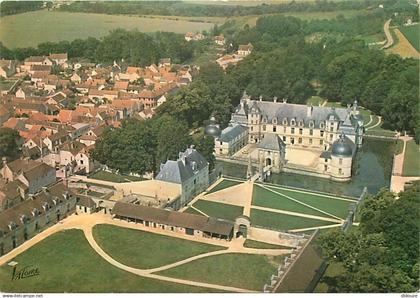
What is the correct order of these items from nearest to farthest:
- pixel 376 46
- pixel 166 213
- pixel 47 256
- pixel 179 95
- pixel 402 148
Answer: pixel 47 256 → pixel 166 213 → pixel 402 148 → pixel 179 95 → pixel 376 46

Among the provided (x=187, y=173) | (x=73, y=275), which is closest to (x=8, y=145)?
(x=187, y=173)

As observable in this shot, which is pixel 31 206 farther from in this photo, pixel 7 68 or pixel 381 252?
pixel 7 68

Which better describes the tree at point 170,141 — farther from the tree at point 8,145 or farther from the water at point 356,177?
the tree at point 8,145

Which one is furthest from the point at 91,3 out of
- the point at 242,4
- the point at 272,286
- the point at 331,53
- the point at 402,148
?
the point at 272,286

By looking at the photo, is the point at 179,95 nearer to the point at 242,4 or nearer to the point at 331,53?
the point at 331,53

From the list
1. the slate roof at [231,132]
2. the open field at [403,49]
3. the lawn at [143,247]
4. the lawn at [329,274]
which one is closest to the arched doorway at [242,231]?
the lawn at [143,247]

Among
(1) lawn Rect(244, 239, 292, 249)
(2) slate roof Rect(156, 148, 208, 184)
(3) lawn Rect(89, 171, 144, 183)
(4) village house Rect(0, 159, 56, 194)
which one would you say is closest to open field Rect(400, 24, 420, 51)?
(2) slate roof Rect(156, 148, 208, 184)
